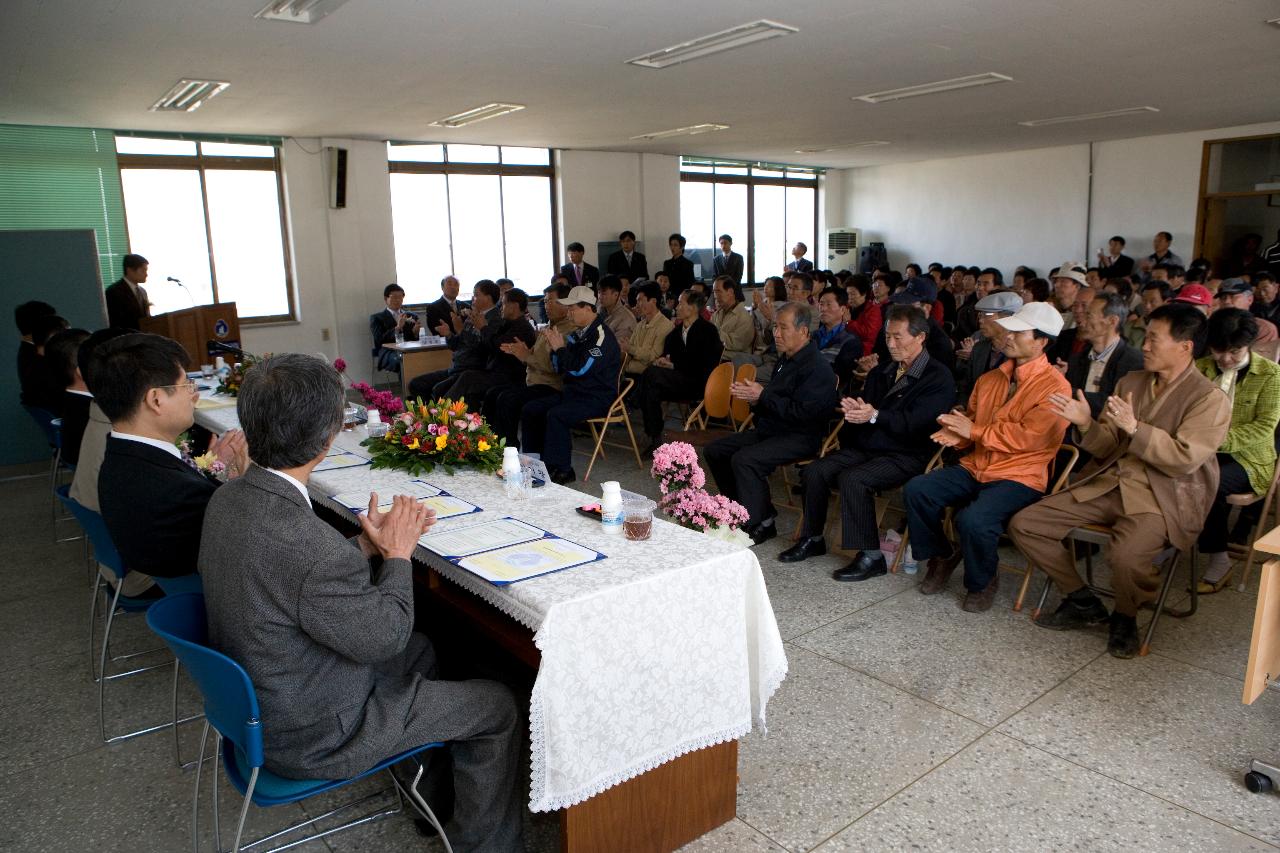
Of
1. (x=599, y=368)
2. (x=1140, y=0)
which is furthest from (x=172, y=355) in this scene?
(x=1140, y=0)

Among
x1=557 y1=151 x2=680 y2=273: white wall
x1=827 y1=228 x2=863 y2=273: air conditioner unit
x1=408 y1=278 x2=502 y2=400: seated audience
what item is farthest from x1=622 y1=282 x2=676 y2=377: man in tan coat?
x1=827 y1=228 x2=863 y2=273: air conditioner unit

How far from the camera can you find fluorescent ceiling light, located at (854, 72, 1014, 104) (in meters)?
7.14

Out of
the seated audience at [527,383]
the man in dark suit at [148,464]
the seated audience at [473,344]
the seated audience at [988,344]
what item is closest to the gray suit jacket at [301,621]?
the man in dark suit at [148,464]

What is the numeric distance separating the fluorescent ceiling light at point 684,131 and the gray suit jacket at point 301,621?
28.7 ft

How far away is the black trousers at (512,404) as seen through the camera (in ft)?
21.3

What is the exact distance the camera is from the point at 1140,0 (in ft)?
15.9

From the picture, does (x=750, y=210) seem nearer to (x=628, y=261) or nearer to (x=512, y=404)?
(x=628, y=261)

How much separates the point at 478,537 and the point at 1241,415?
3.43 meters

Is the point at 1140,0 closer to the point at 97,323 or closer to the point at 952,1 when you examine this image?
the point at 952,1

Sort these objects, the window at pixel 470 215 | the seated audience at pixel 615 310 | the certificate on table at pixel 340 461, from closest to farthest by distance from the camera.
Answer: the certificate on table at pixel 340 461, the seated audience at pixel 615 310, the window at pixel 470 215

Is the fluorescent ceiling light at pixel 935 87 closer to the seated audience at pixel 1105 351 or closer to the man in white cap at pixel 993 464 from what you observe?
the seated audience at pixel 1105 351

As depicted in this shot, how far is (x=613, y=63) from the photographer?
6.34 meters

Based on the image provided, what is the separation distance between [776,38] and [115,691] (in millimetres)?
5180

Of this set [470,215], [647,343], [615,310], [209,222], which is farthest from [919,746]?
[470,215]
